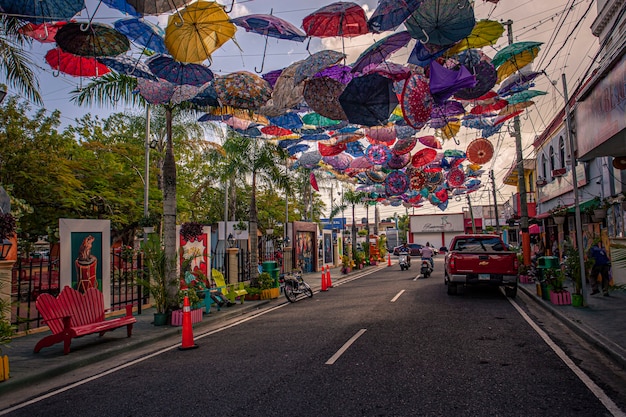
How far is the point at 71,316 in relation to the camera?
8.42m

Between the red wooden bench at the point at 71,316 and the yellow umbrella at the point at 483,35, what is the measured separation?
9.10 metres

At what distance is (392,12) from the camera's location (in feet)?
22.8

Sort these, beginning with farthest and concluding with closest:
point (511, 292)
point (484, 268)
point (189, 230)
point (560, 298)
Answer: point (189, 230) < point (511, 292) < point (484, 268) < point (560, 298)

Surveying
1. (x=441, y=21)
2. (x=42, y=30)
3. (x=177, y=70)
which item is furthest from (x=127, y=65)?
(x=441, y=21)

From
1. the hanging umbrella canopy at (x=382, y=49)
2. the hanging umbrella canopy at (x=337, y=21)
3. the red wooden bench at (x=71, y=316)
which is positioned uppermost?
the hanging umbrella canopy at (x=337, y=21)

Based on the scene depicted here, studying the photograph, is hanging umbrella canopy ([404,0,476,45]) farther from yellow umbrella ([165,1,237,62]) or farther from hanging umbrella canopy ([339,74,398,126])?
yellow umbrella ([165,1,237,62])

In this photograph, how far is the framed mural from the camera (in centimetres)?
1111

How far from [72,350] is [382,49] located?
8.31m

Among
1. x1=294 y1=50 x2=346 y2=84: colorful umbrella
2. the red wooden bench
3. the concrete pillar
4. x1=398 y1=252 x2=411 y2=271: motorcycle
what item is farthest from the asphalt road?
x1=398 y1=252 x2=411 y2=271: motorcycle

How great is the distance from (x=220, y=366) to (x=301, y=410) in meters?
2.45

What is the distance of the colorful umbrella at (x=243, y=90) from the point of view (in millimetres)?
9391

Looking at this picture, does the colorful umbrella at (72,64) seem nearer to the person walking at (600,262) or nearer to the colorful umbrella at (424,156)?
the colorful umbrella at (424,156)

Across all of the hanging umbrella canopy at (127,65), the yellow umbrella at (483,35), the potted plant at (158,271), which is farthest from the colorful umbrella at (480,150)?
the hanging umbrella canopy at (127,65)

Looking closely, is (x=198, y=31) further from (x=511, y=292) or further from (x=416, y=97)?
(x=511, y=292)
